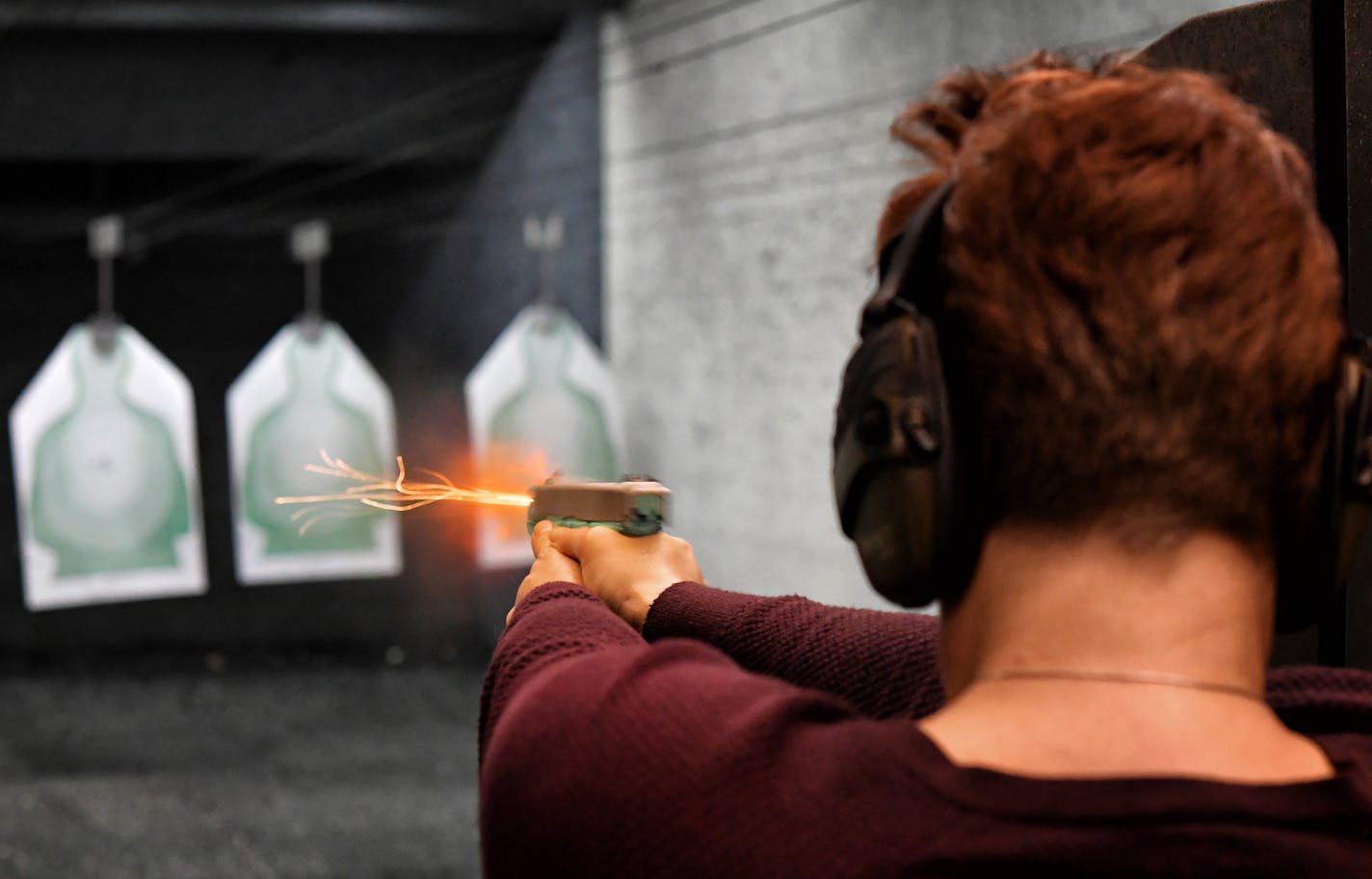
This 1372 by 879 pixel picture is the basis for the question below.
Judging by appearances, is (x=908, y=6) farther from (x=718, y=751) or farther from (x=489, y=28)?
(x=718, y=751)

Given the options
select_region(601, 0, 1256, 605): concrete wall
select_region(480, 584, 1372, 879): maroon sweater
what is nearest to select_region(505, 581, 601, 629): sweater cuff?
select_region(480, 584, 1372, 879): maroon sweater

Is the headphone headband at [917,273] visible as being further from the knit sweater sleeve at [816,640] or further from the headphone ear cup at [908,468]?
the knit sweater sleeve at [816,640]

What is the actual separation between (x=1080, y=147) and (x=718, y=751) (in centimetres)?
24

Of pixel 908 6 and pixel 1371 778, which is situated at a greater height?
pixel 908 6

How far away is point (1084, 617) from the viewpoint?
18.2 inches

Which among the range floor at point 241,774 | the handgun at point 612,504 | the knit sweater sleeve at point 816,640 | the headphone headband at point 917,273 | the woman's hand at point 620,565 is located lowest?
the range floor at point 241,774

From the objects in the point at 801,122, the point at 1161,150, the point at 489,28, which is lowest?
the point at 1161,150

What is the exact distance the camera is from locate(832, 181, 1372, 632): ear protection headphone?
1.53 ft

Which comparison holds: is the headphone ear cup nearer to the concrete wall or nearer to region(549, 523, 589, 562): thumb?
region(549, 523, 589, 562): thumb

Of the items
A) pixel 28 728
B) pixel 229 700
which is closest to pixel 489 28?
pixel 229 700

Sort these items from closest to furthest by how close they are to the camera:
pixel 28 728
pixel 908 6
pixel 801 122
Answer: pixel 908 6 → pixel 801 122 → pixel 28 728

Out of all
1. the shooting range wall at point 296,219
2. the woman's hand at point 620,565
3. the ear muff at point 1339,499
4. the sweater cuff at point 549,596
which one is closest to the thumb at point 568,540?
the woman's hand at point 620,565

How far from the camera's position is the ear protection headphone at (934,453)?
47cm

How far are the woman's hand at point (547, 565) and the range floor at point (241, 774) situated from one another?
5.52ft
